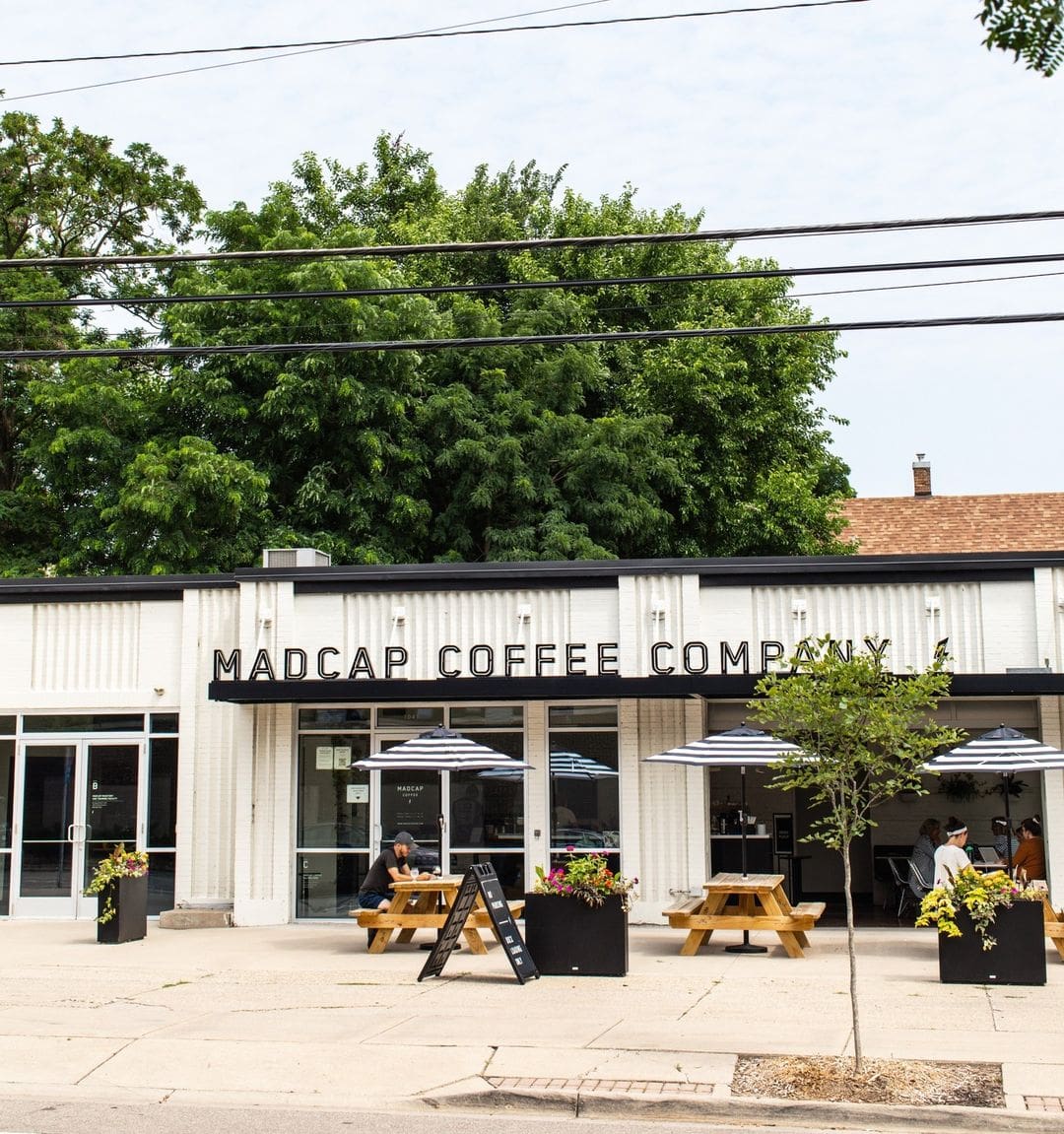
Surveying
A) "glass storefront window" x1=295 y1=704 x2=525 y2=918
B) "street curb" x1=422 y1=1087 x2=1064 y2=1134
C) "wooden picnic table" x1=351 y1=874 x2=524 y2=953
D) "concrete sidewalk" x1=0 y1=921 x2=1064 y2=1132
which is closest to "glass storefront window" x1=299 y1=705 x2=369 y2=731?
"glass storefront window" x1=295 y1=704 x2=525 y2=918

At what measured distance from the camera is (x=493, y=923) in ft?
43.8

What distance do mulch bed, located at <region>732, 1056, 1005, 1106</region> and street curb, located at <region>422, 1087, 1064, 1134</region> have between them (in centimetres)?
16

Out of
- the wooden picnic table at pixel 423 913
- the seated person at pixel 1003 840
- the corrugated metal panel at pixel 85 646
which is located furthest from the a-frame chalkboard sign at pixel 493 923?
the seated person at pixel 1003 840

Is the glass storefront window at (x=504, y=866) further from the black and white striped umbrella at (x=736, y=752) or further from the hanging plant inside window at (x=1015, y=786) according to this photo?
the hanging plant inside window at (x=1015, y=786)

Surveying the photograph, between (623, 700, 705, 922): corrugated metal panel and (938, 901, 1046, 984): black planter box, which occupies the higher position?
(623, 700, 705, 922): corrugated metal panel

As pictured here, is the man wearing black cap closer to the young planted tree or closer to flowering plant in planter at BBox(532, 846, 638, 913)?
flowering plant in planter at BBox(532, 846, 638, 913)

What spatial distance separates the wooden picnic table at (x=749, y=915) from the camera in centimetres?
1496

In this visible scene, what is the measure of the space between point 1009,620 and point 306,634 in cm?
917

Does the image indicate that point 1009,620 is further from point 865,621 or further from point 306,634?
point 306,634

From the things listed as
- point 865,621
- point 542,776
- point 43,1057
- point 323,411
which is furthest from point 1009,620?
point 323,411

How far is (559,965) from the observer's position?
13.7 metres

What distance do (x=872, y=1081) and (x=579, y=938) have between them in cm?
514

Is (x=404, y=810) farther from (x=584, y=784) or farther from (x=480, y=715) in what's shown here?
(x=584, y=784)

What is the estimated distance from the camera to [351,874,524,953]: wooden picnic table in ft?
50.3
